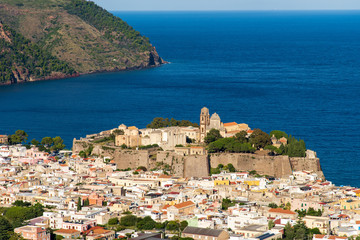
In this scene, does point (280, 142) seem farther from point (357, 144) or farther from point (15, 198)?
point (15, 198)

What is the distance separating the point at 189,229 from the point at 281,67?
9662 cm

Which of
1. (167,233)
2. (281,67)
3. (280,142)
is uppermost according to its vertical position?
(281,67)

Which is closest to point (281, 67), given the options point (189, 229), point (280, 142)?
point (280, 142)

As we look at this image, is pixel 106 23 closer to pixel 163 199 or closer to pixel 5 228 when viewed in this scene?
pixel 163 199

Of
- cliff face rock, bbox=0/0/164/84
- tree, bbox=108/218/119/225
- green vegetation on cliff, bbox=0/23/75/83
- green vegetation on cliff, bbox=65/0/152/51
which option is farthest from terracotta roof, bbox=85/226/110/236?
green vegetation on cliff, bbox=65/0/152/51

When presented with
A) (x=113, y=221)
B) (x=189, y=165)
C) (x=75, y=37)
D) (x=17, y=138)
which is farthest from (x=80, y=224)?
(x=75, y=37)

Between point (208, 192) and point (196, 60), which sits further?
point (196, 60)

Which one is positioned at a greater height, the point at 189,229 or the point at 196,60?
the point at 196,60

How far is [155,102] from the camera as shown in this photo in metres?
108

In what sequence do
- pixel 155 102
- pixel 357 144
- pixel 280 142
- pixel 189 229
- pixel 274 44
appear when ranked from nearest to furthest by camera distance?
pixel 189 229, pixel 280 142, pixel 357 144, pixel 155 102, pixel 274 44

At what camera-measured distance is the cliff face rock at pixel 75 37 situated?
15338cm

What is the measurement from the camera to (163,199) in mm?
59250

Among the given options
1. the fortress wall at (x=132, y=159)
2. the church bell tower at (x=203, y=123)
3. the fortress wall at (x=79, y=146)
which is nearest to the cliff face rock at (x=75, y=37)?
the fortress wall at (x=79, y=146)

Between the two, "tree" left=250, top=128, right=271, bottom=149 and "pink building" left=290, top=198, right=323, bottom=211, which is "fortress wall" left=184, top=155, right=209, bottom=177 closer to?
"tree" left=250, top=128, right=271, bottom=149
